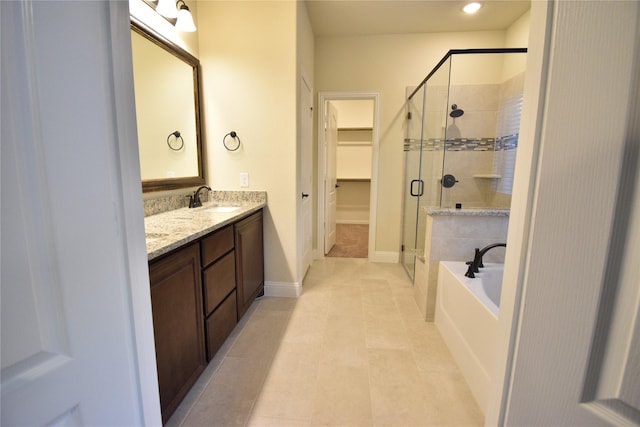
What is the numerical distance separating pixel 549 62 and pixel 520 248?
0.97ft

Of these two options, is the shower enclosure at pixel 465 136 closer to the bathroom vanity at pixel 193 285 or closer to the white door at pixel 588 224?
the bathroom vanity at pixel 193 285

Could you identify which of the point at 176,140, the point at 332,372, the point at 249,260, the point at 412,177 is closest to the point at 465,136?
the point at 412,177

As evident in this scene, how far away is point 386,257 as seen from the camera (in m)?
3.81

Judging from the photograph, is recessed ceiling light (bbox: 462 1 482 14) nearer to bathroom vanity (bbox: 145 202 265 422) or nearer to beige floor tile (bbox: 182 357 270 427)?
bathroom vanity (bbox: 145 202 265 422)

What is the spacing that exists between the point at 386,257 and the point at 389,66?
2.43 meters

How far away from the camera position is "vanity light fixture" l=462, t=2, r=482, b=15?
9.07 feet

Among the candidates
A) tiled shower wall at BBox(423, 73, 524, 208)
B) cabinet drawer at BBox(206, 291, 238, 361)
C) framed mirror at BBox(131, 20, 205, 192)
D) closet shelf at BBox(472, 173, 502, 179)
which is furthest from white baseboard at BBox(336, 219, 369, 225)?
cabinet drawer at BBox(206, 291, 238, 361)

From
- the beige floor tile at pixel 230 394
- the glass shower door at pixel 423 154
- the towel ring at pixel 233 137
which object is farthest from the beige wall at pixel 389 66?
the beige floor tile at pixel 230 394

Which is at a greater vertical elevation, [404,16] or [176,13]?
[404,16]

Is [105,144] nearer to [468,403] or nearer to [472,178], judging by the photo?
[468,403]

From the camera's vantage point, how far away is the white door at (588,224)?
0.39 meters

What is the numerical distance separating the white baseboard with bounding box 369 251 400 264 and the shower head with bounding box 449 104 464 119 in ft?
5.92

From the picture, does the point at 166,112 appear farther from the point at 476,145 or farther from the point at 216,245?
the point at 476,145

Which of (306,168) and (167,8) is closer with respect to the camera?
(167,8)
